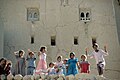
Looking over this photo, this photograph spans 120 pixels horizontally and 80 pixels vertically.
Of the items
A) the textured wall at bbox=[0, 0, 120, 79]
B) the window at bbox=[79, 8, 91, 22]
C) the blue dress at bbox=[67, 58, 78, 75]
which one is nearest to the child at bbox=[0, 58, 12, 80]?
the blue dress at bbox=[67, 58, 78, 75]

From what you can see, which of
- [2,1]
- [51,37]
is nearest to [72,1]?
[51,37]

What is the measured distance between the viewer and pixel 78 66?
518 inches


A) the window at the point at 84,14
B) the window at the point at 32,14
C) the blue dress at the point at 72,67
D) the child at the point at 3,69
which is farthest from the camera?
the window at the point at 84,14

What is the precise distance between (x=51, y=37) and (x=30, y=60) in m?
4.72

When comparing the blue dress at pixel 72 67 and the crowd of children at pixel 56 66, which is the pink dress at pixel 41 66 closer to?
the crowd of children at pixel 56 66

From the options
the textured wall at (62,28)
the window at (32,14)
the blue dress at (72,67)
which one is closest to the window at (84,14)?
the textured wall at (62,28)

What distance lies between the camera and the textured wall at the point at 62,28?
680 inches

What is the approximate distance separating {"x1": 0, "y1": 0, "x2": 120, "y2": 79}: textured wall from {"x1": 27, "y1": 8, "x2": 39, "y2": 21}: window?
0.21 meters

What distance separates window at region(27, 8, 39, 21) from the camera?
1805 cm

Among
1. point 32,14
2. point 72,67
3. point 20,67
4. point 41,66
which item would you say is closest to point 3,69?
point 20,67

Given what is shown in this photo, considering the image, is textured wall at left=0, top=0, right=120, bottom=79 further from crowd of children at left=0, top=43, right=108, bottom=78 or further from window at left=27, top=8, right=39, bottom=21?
crowd of children at left=0, top=43, right=108, bottom=78

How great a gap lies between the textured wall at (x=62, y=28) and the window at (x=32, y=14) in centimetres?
21

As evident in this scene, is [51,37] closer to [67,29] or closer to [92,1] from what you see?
[67,29]

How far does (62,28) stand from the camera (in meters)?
17.8
